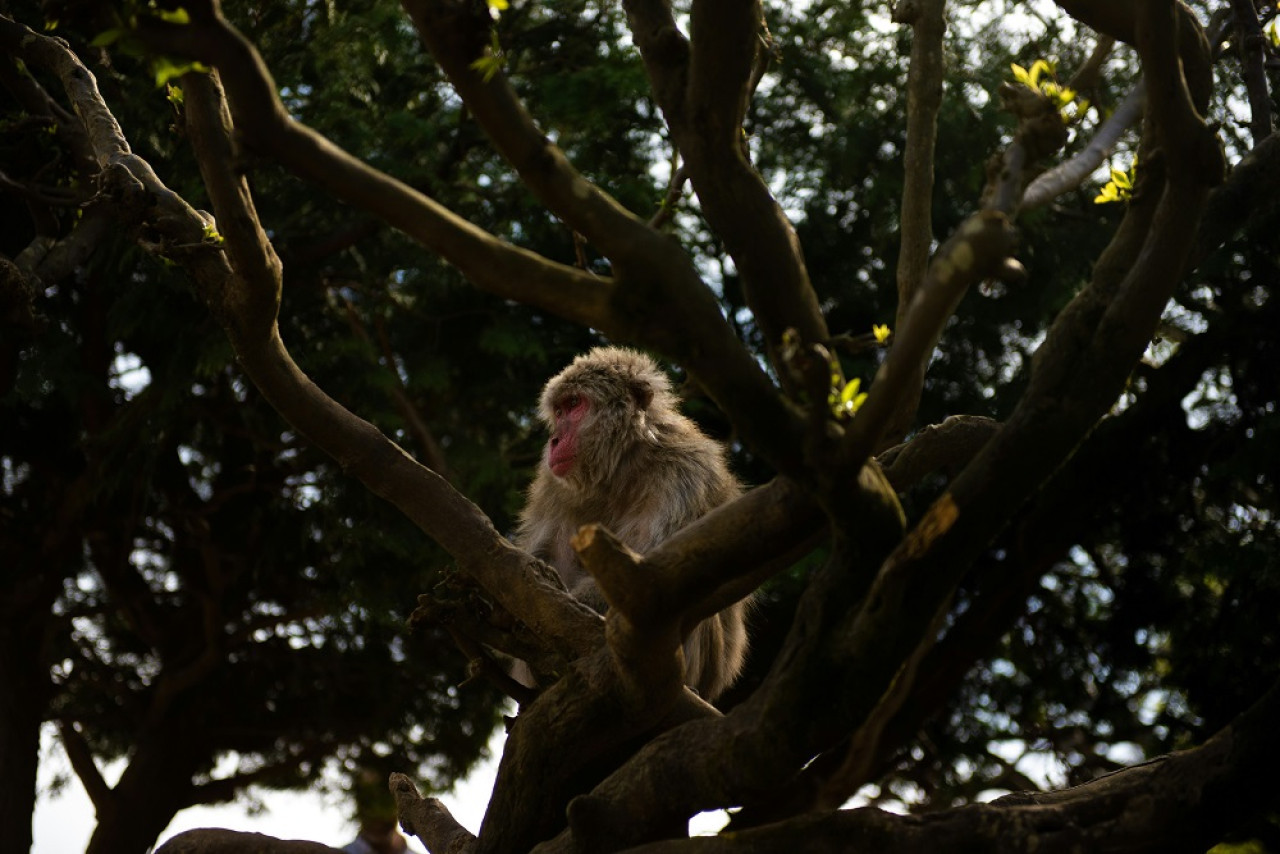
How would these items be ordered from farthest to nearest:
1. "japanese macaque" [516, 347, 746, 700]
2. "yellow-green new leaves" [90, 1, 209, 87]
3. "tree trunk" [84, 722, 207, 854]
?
"tree trunk" [84, 722, 207, 854] < "japanese macaque" [516, 347, 746, 700] < "yellow-green new leaves" [90, 1, 209, 87]

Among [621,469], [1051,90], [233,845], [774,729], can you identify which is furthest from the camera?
[621,469]

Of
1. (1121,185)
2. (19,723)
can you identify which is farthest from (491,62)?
(19,723)

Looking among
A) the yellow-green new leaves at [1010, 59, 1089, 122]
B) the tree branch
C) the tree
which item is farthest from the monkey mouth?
the yellow-green new leaves at [1010, 59, 1089, 122]

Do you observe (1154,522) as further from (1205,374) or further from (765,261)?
(765,261)

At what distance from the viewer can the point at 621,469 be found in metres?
6.00

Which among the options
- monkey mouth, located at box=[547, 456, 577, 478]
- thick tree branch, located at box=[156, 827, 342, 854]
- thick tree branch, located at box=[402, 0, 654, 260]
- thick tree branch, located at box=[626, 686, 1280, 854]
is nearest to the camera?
thick tree branch, located at box=[402, 0, 654, 260]

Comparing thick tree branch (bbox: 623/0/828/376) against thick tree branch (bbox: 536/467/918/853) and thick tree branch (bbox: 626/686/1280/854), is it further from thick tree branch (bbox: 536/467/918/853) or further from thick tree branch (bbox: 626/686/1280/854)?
thick tree branch (bbox: 626/686/1280/854)

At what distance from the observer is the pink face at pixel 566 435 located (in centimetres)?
583

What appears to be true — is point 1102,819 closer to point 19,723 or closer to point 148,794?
point 19,723

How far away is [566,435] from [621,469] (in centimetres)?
29

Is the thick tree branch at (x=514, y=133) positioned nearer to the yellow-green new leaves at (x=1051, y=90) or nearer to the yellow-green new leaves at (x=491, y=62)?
the yellow-green new leaves at (x=491, y=62)

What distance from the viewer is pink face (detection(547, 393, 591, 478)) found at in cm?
583

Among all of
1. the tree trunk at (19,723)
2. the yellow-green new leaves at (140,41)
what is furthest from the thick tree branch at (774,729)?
the tree trunk at (19,723)

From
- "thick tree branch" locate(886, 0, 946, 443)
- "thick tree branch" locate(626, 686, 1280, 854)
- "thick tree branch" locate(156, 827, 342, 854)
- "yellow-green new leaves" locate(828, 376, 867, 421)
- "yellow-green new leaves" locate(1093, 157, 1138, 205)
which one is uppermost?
"thick tree branch" locate(886, 0, 946, 443)
